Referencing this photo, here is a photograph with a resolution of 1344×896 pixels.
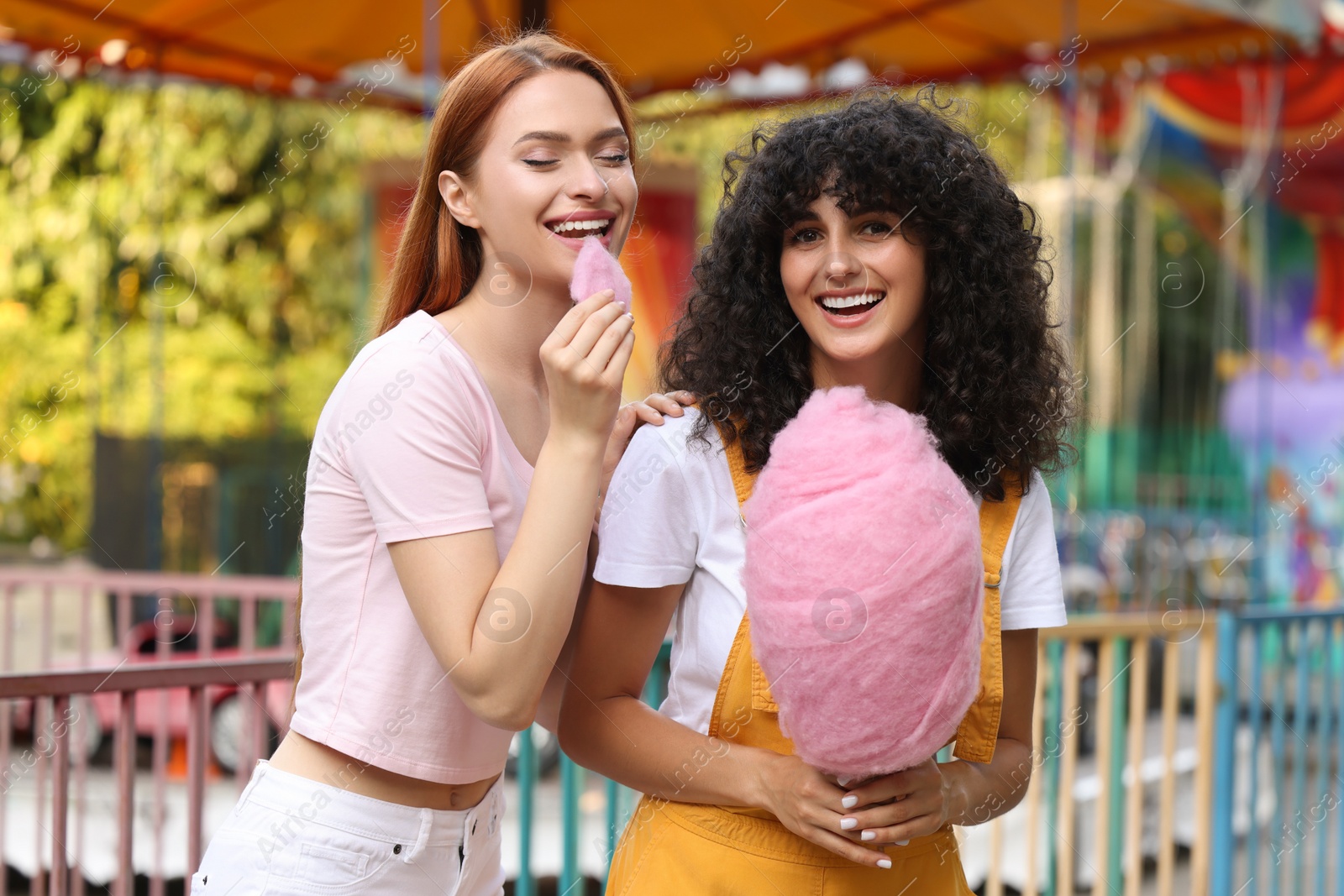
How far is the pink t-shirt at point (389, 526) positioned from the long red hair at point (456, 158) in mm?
119

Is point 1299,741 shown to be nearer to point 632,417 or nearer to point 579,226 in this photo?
point 632,417

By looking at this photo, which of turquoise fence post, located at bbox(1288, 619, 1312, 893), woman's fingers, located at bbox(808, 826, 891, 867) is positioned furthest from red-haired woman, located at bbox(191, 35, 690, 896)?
turquoise fence post, located at bbox(1288, 619, 1312, 893)

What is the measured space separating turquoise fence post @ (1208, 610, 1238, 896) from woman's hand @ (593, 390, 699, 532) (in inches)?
99.6

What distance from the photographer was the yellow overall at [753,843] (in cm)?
150

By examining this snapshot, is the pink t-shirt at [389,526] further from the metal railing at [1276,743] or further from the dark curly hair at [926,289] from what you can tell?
the metal railing at [1276,743]

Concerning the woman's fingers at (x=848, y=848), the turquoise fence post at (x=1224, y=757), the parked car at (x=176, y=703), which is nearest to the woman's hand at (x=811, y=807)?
the woman's fingers at (x=848, y=848)

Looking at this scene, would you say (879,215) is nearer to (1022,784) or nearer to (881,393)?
(881,393)

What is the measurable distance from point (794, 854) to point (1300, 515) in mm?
7853

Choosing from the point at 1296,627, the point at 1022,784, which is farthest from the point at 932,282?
the point at 1296,627

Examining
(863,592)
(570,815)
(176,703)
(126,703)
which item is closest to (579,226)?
(863,592)

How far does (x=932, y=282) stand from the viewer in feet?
5.32

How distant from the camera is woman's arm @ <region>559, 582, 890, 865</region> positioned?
148 centimetres

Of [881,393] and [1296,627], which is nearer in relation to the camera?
[881,393]

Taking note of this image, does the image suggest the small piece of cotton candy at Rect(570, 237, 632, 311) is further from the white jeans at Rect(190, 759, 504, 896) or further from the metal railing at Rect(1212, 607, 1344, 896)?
the metal railing at Rect(1212, 607, 1344, 896)
